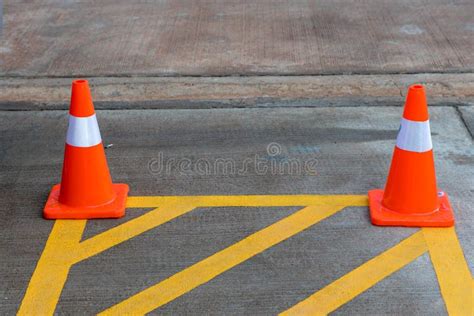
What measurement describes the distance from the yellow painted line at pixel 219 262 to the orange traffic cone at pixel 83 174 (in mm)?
817

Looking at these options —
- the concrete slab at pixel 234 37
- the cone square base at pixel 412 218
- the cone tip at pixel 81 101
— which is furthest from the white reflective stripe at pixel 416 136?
the concrete slab at pixel 234 37

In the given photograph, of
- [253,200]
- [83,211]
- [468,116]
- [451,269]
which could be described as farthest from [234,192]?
[468,116]

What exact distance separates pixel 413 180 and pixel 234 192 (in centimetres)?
122

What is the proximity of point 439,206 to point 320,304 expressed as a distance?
4.21ft

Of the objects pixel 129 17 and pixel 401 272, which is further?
pixel 129 17

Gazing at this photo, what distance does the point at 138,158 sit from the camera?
564 centimetres

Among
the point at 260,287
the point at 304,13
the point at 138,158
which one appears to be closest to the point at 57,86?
the point at 138,158

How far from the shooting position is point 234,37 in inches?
315

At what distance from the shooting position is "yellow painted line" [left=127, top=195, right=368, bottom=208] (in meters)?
4.94

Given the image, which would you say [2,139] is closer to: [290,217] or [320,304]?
[290,217]

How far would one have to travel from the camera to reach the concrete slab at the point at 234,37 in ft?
24.0

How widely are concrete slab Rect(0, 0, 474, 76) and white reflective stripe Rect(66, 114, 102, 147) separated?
8.41 feet

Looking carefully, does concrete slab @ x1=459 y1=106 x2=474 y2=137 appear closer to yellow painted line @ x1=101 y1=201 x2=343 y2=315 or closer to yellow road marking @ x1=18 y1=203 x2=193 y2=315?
yellow painted line @ x1=101 y1=201 x2=343 y2=315

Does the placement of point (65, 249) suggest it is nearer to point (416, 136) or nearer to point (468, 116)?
point (416, 136)
